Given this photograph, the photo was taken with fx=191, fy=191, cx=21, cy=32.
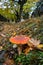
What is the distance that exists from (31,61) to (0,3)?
7.31 meters

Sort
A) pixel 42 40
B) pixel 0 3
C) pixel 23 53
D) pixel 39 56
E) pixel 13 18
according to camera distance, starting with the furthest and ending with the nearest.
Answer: pixel 0 3, pixel 13 18, pixel 42 40, pixel 23 53, pixel 39 56

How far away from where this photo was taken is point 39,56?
10.1ft

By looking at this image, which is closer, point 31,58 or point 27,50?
point 31,58

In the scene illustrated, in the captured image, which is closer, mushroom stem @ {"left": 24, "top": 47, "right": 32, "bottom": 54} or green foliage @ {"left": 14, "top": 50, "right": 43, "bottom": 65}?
green foliage @ {"left": 14, "top": 50, "right": 43, "bottom": 65}

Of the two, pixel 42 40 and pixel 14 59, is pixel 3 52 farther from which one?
pixel 42 40

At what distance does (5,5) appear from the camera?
374 inches

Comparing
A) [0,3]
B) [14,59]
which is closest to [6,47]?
[14,59]

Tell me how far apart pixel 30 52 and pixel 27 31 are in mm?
931

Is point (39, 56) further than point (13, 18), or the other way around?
point (13, 18)

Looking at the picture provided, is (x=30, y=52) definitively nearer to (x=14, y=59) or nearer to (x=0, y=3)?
(x=14, y=59)

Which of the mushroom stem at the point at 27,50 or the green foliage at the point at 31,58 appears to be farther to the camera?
the mushroom stem at the point at 27,50

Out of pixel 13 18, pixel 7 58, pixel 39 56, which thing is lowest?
pixel 13 18

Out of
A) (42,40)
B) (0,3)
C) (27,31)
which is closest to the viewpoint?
(42,40)

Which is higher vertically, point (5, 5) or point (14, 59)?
point (14, 59)
